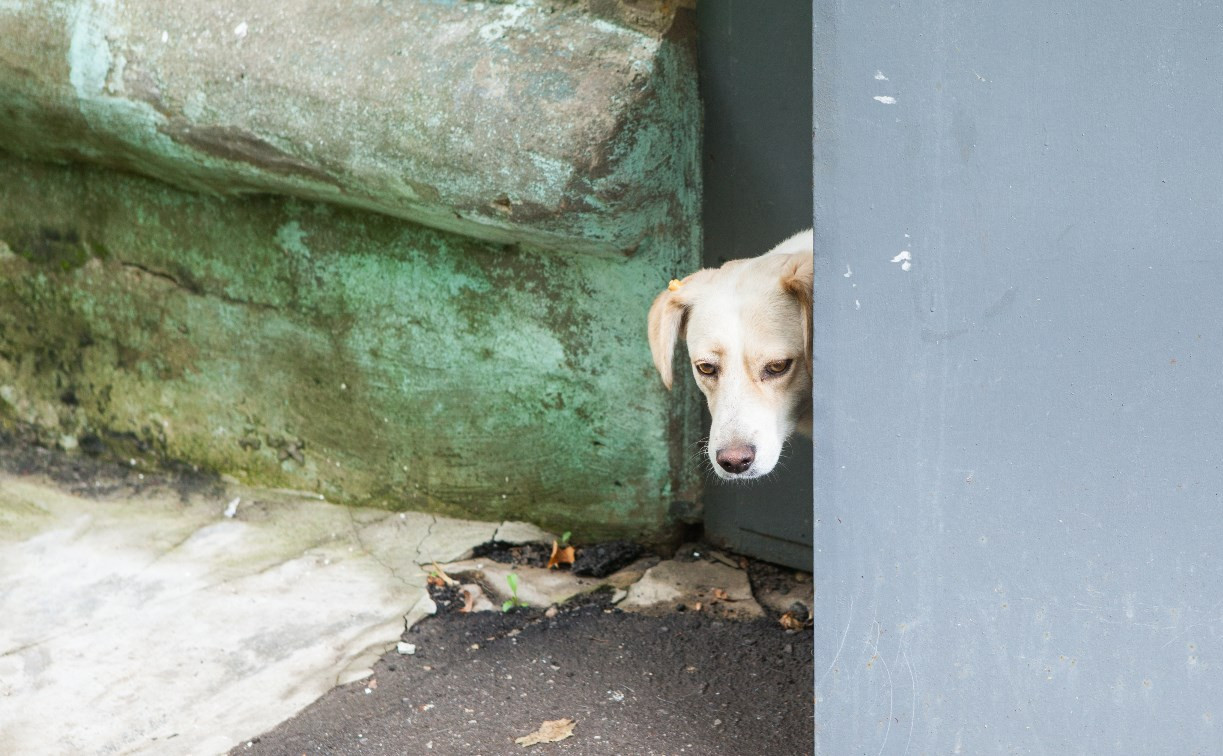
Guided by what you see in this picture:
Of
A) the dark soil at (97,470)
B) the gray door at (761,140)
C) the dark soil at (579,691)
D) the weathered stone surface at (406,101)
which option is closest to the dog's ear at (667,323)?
the weathered stone surface at (406,101)

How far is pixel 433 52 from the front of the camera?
342cm

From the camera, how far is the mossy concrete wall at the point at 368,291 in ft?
11.1

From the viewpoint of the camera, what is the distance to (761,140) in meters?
3.40

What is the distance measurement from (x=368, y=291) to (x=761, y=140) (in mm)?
1452

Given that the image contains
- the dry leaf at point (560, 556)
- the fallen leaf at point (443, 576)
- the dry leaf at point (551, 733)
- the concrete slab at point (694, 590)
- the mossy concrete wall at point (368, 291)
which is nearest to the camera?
the dry leaf at point (551, 733)

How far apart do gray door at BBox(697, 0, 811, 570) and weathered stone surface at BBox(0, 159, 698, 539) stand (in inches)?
8.7

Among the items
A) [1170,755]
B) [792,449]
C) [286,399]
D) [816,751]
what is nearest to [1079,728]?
[1170,755]

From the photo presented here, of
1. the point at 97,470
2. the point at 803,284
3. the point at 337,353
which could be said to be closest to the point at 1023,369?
the point at 803,284

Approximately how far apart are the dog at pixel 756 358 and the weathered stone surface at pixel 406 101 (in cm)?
61

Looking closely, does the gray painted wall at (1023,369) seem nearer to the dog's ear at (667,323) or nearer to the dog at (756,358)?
the dog at (756,358)

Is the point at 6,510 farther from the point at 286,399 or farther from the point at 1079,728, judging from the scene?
the point at 1079,728

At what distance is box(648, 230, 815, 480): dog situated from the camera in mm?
2758

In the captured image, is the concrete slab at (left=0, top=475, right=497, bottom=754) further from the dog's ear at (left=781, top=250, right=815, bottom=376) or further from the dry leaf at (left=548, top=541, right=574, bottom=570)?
the dog's ear at (left=781, top=250, right=815, bottom=376)

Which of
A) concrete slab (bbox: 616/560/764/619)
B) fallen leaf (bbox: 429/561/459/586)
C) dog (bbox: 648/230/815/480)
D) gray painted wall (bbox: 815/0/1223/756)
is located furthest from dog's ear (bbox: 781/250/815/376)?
fallen leaf (bbox: 429/561/459/586)
